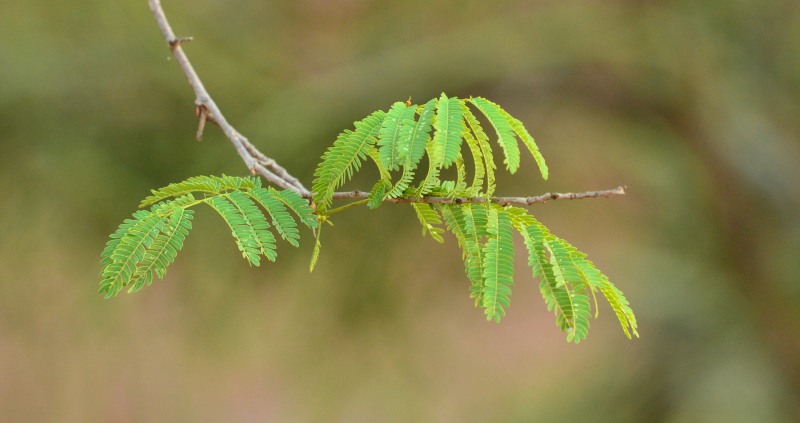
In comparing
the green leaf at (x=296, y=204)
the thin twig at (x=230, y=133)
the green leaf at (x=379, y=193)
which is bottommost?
the green leaf at (x=296, y=204)

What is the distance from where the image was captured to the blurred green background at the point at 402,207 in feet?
10.6

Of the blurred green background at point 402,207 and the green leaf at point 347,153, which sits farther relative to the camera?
the blurred green background at point 402,207

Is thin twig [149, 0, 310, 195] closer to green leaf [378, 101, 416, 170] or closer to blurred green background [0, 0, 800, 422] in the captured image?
green leaf [378, 101, 416, 170]

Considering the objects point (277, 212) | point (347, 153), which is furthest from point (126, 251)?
point (347, 153)

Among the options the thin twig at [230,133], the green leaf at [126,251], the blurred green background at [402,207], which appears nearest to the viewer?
the green leaf at [126,251]

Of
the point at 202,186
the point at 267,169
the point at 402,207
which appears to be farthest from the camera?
the point at 402,207

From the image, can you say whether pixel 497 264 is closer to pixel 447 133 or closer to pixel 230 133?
pixel 447 133

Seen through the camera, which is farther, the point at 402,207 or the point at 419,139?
the point at 402,207

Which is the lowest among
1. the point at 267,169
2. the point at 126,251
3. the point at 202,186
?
the point at 126,251

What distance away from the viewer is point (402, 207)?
3.29 metres

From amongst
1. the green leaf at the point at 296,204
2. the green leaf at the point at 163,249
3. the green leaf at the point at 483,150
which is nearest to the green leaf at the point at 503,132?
the green leaf at the point at 483,150

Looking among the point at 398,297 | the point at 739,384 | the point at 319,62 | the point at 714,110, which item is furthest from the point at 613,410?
the point at 319,62

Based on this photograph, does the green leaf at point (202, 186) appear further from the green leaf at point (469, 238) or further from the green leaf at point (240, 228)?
the green leaf at point (469, 238)

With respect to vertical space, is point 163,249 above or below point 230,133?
below
